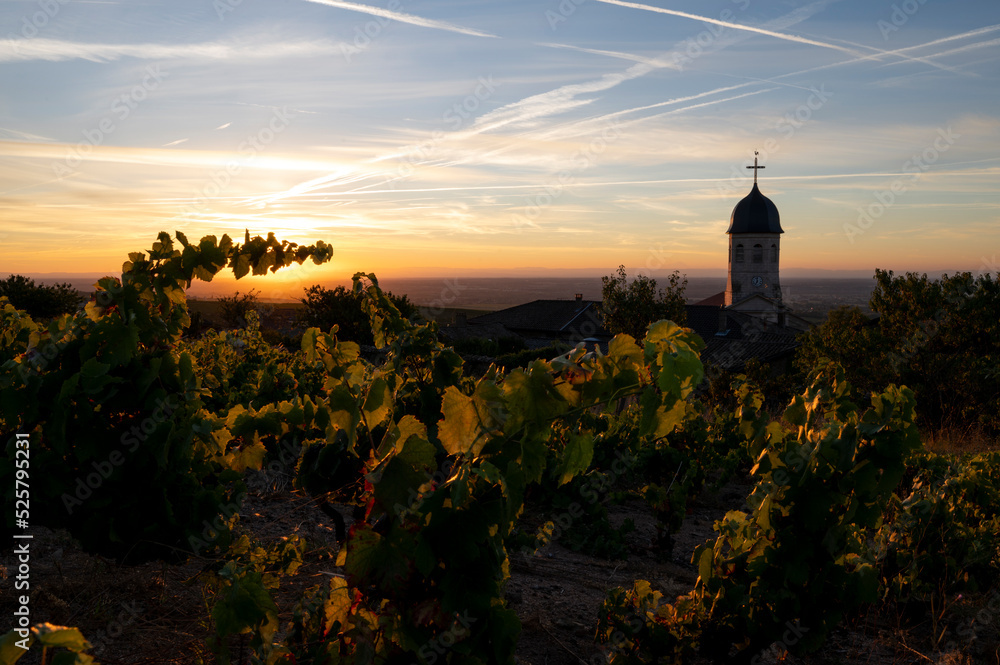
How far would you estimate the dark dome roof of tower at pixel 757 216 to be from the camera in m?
68.4

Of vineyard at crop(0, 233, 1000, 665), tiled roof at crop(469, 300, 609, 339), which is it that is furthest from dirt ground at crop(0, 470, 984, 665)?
tiled roof at crop(469, 300, 609, 339)

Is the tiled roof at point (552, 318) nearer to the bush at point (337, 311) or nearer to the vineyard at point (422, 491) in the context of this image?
the bush at point (337, 311)

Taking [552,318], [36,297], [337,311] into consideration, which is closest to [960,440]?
[337,311]

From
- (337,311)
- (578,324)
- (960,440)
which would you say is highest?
(337,311)

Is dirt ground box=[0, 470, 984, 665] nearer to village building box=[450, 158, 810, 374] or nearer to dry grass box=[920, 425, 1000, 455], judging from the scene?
dry grass box=[920, 425, 1000, 455]

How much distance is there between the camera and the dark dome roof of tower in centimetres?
6838

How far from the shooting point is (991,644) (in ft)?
12.3

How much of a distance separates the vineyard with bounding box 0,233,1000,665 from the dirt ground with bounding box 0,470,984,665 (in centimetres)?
9

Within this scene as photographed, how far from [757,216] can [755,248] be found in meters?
3.65

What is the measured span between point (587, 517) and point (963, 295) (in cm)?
1340

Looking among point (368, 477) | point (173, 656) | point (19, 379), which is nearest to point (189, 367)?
point (19, 379)

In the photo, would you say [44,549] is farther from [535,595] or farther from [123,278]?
[535,595]

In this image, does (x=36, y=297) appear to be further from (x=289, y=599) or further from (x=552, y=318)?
(x=552, y=318)

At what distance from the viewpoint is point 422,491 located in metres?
2.06
